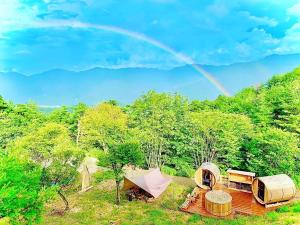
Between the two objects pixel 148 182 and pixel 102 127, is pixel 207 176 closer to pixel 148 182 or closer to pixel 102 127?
pixel 148 182

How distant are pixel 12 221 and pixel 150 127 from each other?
14930mm

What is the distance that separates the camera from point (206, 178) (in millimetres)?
16984

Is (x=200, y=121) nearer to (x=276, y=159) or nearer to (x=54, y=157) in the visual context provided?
(x=276, y=159)

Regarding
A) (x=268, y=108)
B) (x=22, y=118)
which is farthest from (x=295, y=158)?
(x=22, y=118)

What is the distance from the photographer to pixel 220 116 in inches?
818

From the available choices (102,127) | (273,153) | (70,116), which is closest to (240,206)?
(273,153)

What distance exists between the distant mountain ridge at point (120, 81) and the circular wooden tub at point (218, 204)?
2784 inches

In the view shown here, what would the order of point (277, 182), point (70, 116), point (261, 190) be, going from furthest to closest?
point (70, 116) → point (261, 190) → point (277, 182)

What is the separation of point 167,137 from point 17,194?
1569cm

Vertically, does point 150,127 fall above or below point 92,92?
below

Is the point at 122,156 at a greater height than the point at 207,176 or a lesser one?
greater

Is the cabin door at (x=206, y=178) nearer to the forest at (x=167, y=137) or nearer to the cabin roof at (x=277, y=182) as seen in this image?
the cabin roof at (x=277, y=182)

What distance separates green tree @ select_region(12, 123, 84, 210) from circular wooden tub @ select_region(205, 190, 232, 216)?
258 inches

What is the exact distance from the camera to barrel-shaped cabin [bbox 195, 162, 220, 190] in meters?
16.6
